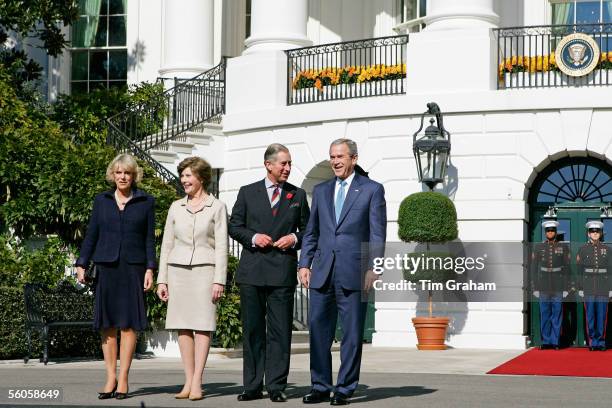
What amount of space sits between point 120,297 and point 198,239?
0.81 metres

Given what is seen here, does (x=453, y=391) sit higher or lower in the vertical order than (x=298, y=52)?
lower

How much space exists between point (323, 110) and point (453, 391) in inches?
452

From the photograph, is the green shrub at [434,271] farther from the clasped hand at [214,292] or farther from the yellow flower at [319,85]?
the clasped hand at [214,292]

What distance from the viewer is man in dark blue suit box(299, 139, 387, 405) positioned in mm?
10828

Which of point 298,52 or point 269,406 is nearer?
point 269,406

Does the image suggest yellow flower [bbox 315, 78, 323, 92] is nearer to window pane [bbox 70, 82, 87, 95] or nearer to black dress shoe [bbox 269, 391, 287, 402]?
window pane [bbox 70, 82, 87, 95]

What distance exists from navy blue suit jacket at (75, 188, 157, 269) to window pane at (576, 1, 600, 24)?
1502cm

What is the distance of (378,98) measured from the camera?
74.4ft

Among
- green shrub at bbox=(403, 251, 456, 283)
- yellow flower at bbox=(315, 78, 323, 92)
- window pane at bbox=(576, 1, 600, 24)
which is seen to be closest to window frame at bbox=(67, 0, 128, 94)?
yellow flower at bbox=(315, 78, 323, 92)

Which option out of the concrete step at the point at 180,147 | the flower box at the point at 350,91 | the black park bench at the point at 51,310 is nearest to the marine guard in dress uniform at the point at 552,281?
the flower box at the point at 350,91

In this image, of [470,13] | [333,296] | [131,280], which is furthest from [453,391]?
[470,13]

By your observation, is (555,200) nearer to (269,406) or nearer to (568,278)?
(568,278)

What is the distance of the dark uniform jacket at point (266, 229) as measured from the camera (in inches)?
437

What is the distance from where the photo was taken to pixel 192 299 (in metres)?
11.1
